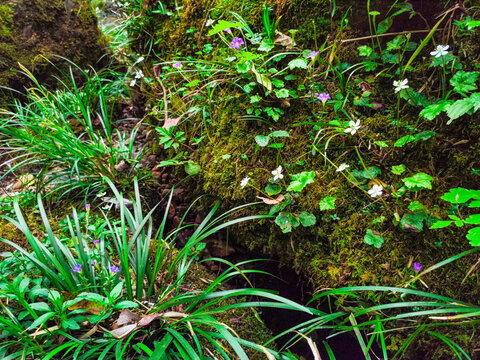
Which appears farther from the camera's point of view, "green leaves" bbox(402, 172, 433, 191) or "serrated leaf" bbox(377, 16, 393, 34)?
"serrated leaf" bbox(377, 16, 393, 34)

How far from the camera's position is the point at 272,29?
1.56 m

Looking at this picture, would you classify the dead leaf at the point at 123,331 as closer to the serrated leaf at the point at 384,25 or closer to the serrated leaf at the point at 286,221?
the serrated leaf at the point at 286,221

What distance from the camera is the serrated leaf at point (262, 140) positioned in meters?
1.46

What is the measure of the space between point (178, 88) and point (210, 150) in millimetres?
686

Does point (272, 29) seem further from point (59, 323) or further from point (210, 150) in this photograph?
point (59, 323)

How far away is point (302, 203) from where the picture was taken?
53.8 inches

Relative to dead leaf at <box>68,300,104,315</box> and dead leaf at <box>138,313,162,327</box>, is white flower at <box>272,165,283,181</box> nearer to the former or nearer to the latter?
dead leaf at <box>138,313,162,327</box>

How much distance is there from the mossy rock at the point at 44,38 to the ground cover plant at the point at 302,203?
4.39ft

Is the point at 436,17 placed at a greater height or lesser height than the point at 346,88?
greater

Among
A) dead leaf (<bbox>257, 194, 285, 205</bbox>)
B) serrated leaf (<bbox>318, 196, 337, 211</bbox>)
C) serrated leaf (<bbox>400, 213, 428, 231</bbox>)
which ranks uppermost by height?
serrated leaf (<bbox>318, 196, 337, 211</bbox>)

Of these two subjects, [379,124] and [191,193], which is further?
[191,193]

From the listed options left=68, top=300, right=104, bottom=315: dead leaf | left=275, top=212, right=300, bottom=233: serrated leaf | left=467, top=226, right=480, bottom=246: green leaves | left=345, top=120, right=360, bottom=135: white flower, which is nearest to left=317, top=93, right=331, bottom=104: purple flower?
left=345, top=120, right=360, bottom=135: white flower

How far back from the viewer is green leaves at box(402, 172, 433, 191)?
112 centimetres

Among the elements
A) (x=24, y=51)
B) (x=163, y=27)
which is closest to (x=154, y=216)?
(x=163, y=27)
